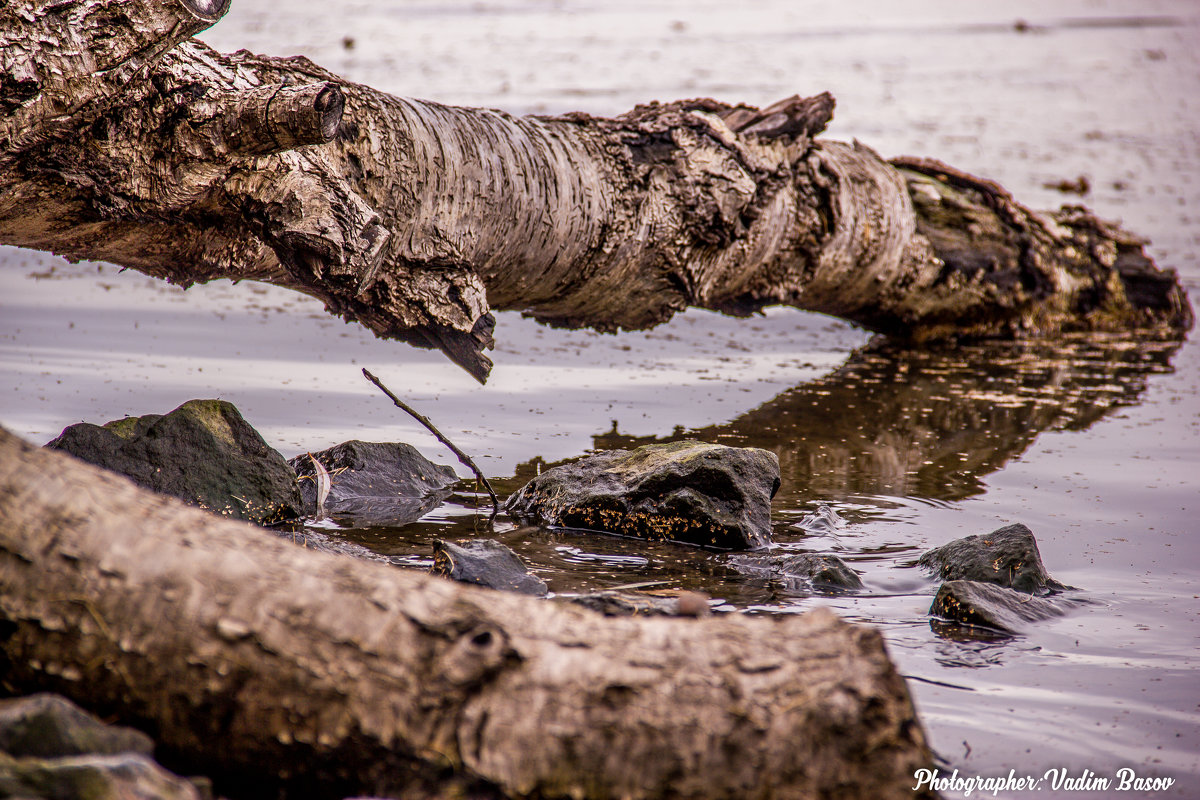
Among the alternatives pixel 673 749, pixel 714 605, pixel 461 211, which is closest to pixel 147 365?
pixel 461 211

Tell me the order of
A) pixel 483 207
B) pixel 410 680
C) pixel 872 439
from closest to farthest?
pixel 410 680
pixel 483 207
pixel 872 439

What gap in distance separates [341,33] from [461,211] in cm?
1103

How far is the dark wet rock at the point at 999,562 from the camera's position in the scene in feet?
8.24

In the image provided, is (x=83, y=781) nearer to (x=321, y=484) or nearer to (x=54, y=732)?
(x=54, y=732)

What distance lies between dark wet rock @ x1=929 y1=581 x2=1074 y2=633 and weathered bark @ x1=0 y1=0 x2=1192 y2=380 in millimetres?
1570

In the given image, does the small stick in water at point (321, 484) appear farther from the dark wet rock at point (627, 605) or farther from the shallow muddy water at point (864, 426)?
the dark wet rock at point (627, 605)

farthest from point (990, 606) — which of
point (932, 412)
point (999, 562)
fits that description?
point (932, 412)

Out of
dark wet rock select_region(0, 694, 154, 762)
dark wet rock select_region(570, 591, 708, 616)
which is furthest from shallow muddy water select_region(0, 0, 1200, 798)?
dark wet rock select_region(0, 694, 154, 762)

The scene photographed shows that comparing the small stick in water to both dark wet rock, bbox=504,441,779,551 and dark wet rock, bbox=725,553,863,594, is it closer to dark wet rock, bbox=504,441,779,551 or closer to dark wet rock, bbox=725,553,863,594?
dark wet rock, bbox=504,441,779,551

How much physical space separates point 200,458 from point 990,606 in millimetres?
2051

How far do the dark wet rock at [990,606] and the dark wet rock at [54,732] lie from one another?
1708 mm

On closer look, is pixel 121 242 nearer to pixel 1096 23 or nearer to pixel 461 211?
pixel 461 211

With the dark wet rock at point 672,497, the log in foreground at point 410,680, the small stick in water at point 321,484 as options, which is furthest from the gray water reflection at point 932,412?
the log in foreground at point 410,680

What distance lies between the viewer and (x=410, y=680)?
4.56 ft
